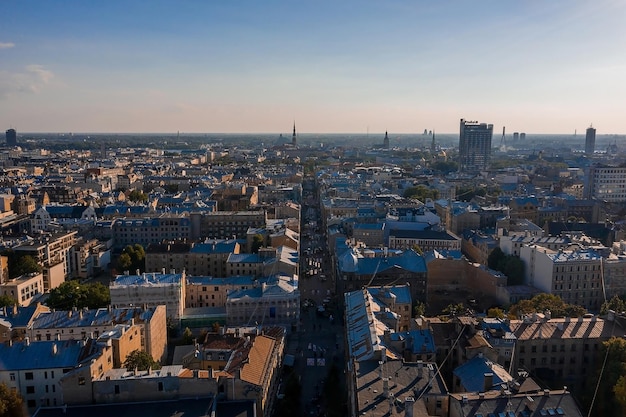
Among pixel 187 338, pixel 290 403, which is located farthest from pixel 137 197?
pixel 290 403

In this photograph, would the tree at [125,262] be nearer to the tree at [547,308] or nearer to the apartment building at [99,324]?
the apartment building at [99,324]

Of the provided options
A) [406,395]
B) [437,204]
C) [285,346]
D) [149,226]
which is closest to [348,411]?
[406,395]

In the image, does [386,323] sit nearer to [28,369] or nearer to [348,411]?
[348,411]

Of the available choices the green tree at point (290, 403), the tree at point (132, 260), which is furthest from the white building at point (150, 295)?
the green tree at point (290, 403)

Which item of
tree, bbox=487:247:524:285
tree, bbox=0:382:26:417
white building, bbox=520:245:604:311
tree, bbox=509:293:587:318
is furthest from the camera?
tree, bbox=487:247:524:285

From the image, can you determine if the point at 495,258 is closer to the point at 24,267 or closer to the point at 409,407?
the point at 409,407

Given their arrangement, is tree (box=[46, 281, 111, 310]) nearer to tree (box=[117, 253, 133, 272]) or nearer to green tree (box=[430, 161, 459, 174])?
tree (box=[117, 253, 133, 272])

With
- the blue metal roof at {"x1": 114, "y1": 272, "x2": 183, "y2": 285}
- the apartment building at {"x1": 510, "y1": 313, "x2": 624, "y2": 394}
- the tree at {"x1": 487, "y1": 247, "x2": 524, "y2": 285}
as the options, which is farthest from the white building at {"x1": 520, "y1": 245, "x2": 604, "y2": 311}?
the blue metal roof at {"x1": 114, "y1": 272, "x2": 183, "y2": 285}
